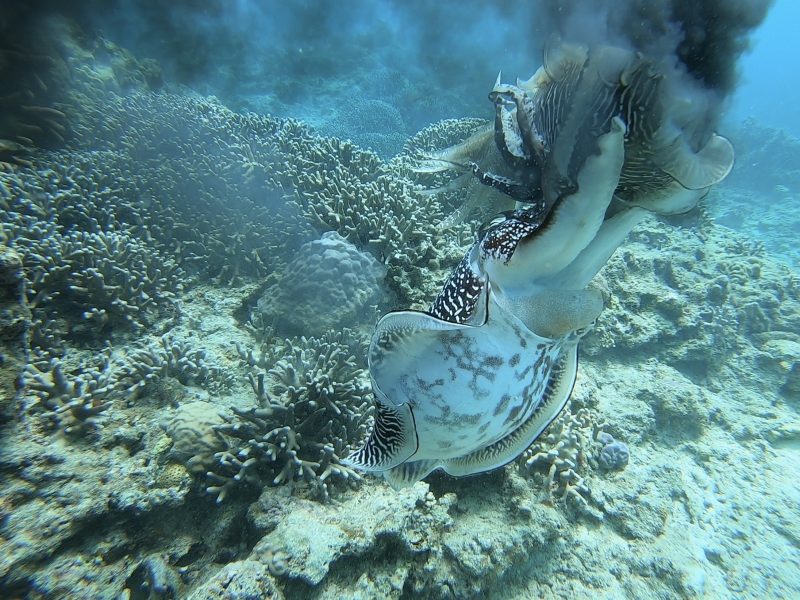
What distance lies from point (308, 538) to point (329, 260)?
8.62ft

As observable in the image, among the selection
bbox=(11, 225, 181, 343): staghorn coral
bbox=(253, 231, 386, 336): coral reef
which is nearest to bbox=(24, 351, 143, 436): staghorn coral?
bbox=(11, 225, 181, 343): staghorn coral

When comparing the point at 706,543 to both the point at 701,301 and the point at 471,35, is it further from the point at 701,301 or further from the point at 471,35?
the point at 471,35

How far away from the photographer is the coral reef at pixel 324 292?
4133mm

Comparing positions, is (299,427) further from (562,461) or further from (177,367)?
(562,461)

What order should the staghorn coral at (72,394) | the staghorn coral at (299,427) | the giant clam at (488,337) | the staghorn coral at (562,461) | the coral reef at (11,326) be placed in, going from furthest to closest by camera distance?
the staghorn coral at (562,461) < the staghorn coral at (299,427) < the staghorn coral at (72,394) < the coral reef at (11,326) < the giant clam at (488,337)

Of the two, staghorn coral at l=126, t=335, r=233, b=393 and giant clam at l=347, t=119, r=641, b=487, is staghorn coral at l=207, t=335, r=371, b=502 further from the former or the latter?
giant clam at l=347, t=119, r=641, b=487

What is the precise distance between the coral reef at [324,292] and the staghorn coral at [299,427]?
493mm

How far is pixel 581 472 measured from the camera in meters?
3.53

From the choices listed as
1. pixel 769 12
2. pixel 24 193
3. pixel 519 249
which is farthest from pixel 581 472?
pixel 24 193

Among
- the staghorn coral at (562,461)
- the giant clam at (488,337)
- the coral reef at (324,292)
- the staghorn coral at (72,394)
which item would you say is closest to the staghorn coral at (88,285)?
the staghorn coral at (72,394)

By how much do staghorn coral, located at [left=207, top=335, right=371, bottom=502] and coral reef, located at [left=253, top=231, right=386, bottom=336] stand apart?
0.49 metres

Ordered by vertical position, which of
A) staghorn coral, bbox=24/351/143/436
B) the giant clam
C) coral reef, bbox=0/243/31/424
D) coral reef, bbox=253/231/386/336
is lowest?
staghorn coral, bbox=24/351/143/436

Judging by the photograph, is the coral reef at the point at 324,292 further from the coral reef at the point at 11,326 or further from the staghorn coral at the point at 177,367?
the coral reef at the point at 11,326

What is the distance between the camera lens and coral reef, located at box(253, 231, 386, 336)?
4.13m
